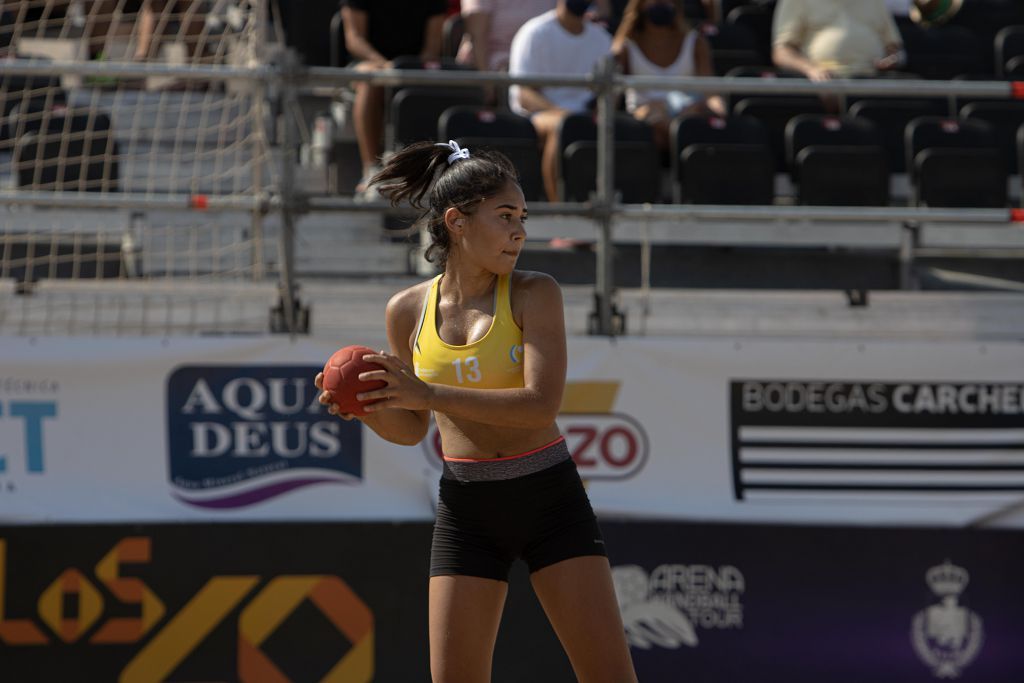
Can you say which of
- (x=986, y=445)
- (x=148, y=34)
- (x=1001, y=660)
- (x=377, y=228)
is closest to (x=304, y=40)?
(x=148, y=34)

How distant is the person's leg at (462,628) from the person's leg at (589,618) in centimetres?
19

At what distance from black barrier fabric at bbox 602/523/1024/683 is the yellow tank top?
2174 mm

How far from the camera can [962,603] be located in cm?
570

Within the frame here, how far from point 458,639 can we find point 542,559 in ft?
1.12

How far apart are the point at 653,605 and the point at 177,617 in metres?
2.14

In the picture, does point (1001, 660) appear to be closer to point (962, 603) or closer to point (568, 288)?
point (962, 603)

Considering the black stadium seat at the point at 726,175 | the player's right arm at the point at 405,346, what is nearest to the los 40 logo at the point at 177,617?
the player's right arm at the point at 405,346

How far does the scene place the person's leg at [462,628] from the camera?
359 centimetres

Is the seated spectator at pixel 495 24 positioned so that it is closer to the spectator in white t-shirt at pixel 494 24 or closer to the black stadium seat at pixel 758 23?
the spectator in white t-shirt at pixel 494 24

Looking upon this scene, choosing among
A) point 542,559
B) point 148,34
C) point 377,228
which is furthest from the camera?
point 148,34

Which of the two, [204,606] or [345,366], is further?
[204,606]

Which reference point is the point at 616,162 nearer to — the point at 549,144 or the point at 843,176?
the point at 549,144

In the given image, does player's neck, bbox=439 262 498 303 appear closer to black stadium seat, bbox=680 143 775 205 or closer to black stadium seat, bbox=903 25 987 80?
black stadium seat, bbox=680 143 775 205

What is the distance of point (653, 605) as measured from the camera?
569cm
